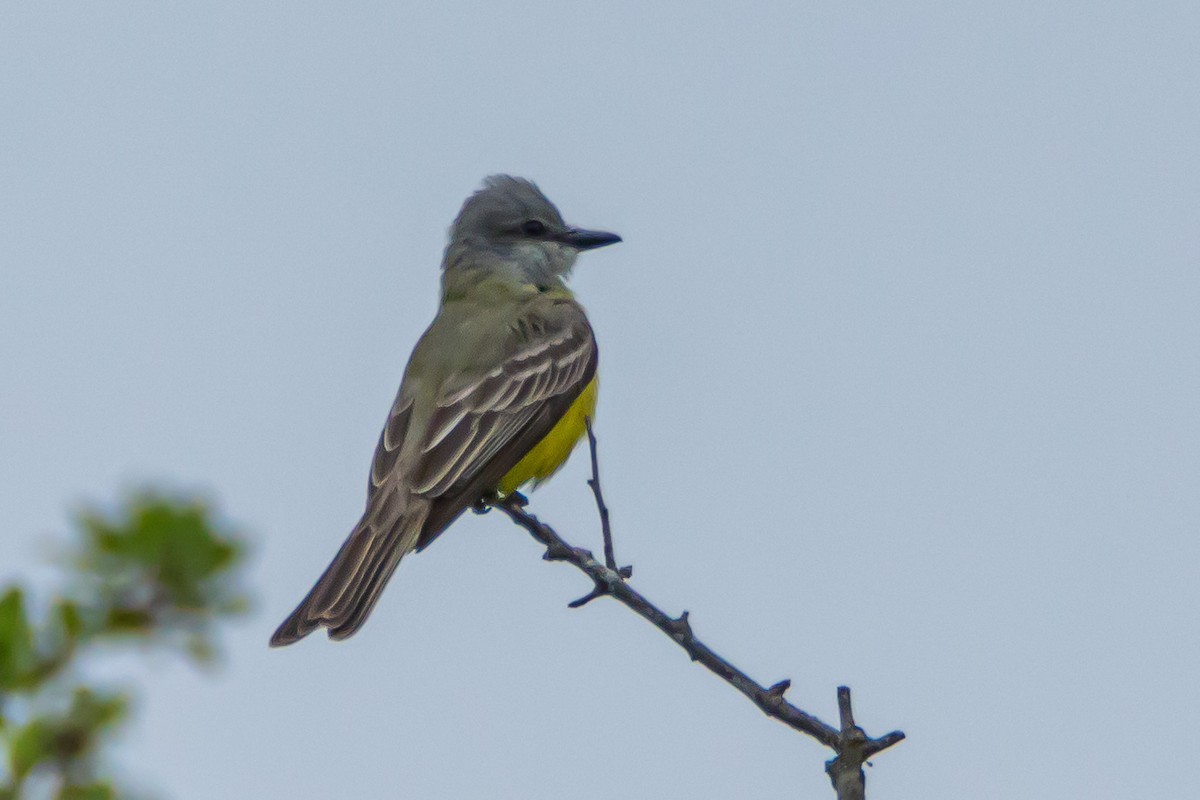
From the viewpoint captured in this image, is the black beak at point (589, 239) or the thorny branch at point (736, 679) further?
Answer: the black beak at point (589, 239)

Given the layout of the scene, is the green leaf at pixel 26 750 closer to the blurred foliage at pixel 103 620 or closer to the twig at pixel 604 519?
the blurred foliage at pixel 103 620

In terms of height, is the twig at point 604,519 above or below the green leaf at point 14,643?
above

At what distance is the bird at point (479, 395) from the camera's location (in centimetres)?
705

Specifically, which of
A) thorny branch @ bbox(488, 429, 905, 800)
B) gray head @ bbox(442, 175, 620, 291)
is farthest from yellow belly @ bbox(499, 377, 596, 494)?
thorny branch @ bbox(488, 429, 905, 800)

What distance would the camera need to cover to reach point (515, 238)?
10.0 meters

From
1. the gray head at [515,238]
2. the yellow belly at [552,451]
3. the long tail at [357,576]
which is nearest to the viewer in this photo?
the long tail at [357,576]

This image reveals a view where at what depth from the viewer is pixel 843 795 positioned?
3.54 metres

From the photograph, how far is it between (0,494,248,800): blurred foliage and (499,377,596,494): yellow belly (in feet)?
19.8

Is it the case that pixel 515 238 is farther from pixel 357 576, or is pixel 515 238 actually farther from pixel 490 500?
pixel 357 576

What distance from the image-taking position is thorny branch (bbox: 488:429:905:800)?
3.65m

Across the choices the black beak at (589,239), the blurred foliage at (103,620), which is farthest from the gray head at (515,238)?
the blurred foliage at (103,620)

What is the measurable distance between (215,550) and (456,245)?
340 inches

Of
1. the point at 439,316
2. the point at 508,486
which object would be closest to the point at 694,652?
the point at 508,486

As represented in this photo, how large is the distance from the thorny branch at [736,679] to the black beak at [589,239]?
466 centimetres
